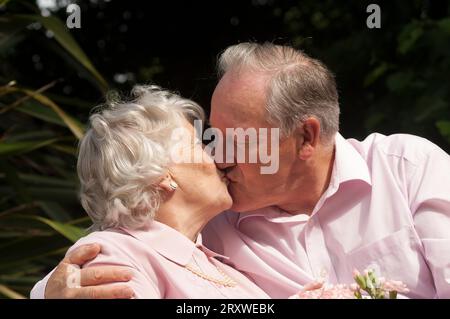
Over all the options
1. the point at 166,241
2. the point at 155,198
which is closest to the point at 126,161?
the point at 155,198

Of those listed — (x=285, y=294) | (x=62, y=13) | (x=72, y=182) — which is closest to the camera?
(x=285, y=294)

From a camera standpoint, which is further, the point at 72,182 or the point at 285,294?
the point at 72,182

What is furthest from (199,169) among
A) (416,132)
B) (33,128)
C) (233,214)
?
(33,128)

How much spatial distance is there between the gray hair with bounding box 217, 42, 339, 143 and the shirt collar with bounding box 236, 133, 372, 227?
6 cm

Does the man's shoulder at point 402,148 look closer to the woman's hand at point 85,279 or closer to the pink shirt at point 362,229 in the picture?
the pink shirt at point 362,229

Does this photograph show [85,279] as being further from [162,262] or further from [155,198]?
[155,198]

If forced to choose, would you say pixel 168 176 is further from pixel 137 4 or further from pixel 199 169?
pixel 137 4

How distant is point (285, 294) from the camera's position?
8.20 feet

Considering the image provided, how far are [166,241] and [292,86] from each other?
0.61 metres

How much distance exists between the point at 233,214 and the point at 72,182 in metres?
2.11

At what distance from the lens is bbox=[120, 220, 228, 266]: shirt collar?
2275mm

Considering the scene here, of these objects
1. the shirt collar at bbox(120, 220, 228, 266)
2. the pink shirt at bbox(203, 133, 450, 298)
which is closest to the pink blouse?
the shirt collar at bbox(120, 220, 228, 266)

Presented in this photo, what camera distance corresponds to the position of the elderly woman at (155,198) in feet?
7.34

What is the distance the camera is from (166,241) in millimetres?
2291
